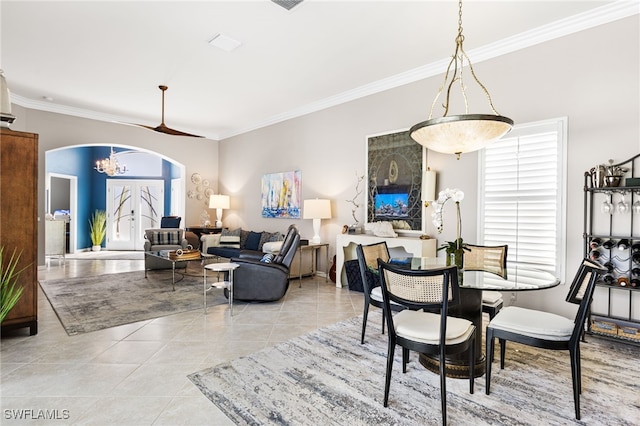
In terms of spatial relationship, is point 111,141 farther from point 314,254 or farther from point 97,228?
point 314,254

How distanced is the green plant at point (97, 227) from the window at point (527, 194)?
32.9ft

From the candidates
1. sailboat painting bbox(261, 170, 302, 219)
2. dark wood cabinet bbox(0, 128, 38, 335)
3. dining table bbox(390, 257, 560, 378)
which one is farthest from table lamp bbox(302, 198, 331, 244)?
dark wood cabinet bbox(0, 128, 38, 335)

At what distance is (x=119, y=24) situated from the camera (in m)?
3.60

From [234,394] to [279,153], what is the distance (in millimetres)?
5405

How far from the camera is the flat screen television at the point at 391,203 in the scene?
16.0 ft

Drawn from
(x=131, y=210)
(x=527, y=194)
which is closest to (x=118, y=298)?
(x=527, y=194)

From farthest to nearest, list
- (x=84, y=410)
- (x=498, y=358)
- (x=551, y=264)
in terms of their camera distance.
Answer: (x=551, y=264) < (x=498, y=358) < (x=84, y=410)

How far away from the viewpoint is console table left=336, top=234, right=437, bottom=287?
4.39 m

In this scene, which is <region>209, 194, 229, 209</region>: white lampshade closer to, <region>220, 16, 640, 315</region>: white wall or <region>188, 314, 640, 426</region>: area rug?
<region>220, 16, 640, 315</region>: white wall

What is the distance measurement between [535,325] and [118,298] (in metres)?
4.75

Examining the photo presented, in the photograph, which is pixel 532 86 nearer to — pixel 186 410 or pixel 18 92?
pixel 186 410

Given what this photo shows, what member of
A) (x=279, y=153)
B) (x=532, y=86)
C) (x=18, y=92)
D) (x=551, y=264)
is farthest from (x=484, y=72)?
(x=18, y=92)

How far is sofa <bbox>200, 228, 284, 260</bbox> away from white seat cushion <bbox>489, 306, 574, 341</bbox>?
3.89 metres

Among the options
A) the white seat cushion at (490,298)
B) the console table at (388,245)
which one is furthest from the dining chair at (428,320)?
the console table at (388,245)
